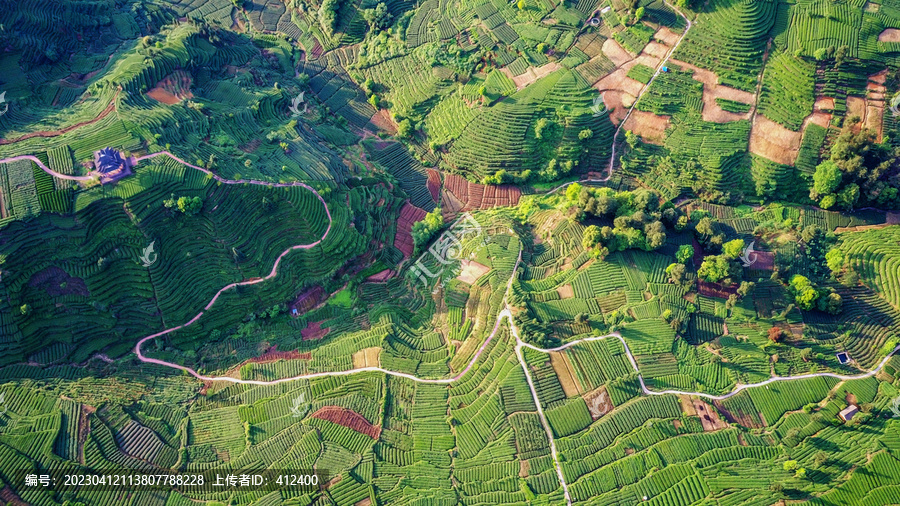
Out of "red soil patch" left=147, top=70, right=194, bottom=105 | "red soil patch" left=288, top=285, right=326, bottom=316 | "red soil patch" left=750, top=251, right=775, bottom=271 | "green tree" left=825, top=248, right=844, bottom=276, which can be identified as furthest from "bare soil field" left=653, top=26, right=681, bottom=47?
"red soil patch" left=147, top=70, right=194, bottom=105

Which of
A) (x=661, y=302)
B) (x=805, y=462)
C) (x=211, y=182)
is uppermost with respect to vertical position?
(x=211, y=182)

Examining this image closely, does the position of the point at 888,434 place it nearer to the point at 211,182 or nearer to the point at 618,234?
the point at 618,234

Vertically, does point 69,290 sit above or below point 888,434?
above

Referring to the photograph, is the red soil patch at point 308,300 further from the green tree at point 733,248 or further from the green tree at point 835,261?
the green tree at point 835,261

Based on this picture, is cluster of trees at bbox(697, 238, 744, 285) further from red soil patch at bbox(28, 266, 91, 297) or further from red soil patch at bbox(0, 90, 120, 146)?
red soil patch at bbox(0, 90, 120, 146)

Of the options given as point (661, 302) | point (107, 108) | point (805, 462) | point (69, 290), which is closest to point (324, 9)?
point (107, 108)

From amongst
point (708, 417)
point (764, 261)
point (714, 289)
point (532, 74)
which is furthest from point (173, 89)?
point (764, 261)

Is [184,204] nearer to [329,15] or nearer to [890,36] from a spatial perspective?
[329,15]
